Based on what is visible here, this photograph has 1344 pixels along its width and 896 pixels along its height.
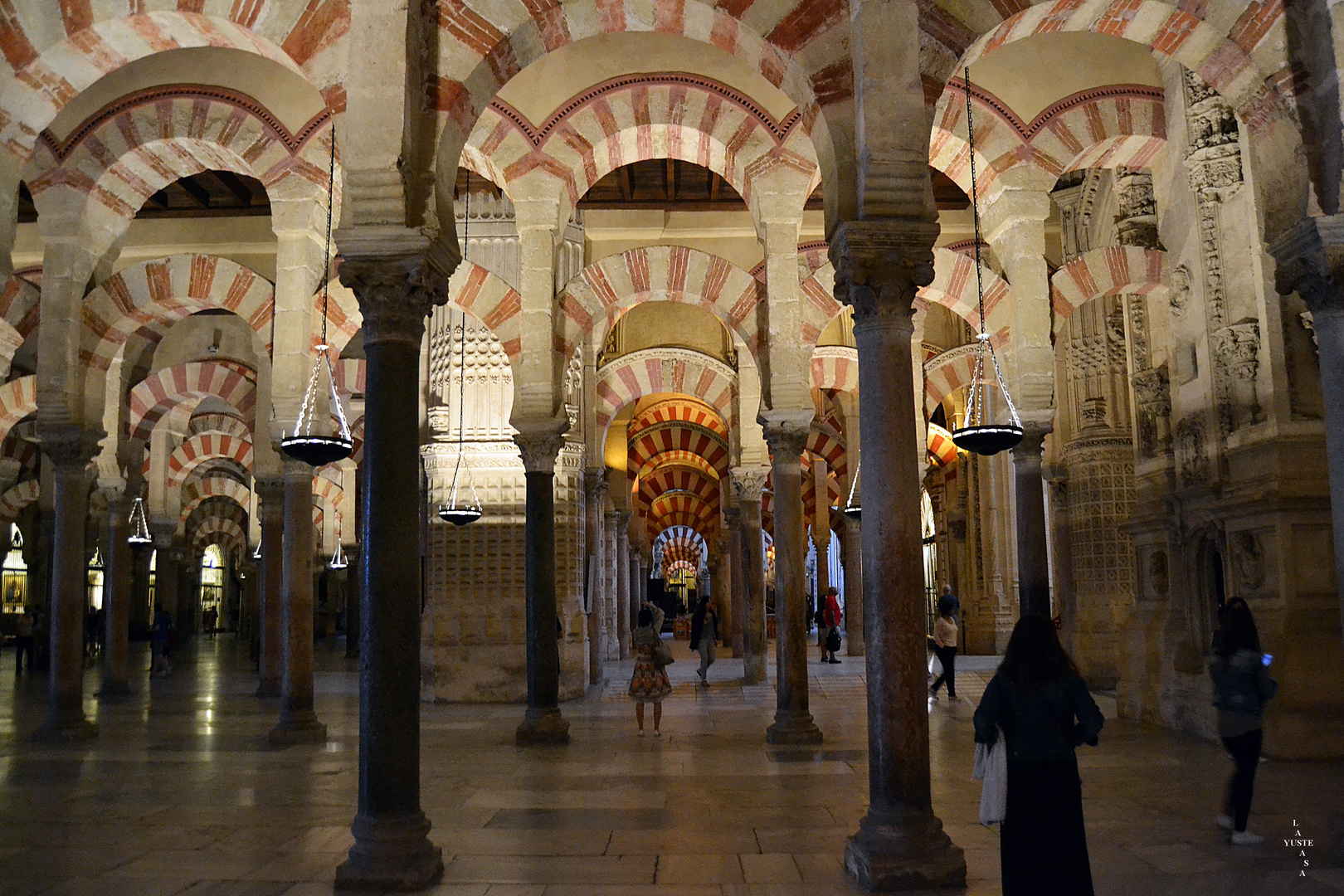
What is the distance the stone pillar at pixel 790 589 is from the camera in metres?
7.37

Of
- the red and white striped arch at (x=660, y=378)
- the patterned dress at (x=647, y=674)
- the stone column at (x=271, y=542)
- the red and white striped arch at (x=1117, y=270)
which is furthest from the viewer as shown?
the red and white striped arch at (x=660, y=378)

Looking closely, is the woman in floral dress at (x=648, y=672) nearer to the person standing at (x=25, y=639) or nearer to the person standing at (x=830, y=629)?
the person standing at (x=830, y=629)

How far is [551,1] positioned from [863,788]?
429cm

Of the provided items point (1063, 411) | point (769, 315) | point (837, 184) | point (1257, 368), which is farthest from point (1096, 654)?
point (837, 184)

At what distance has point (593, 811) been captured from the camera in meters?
5.29

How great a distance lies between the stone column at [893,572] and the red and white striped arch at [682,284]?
4371 mm

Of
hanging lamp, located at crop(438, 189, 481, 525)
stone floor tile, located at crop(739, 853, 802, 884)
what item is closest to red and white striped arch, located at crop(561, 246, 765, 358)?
hanging lamp, located at crop(438, 189, 481, 525)

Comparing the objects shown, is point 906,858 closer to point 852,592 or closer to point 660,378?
point 660,378

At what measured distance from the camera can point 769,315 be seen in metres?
7.67

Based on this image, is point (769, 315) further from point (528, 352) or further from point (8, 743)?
point (8, 743)

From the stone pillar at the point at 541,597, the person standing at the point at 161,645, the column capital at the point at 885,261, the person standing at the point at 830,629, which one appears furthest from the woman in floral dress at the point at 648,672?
the person standing at the point at 161,645

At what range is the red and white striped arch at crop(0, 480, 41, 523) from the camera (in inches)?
724

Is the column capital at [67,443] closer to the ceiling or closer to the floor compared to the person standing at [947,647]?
closer to the ceiling

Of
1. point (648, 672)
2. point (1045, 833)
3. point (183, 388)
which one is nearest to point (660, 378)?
point (183, 388)
